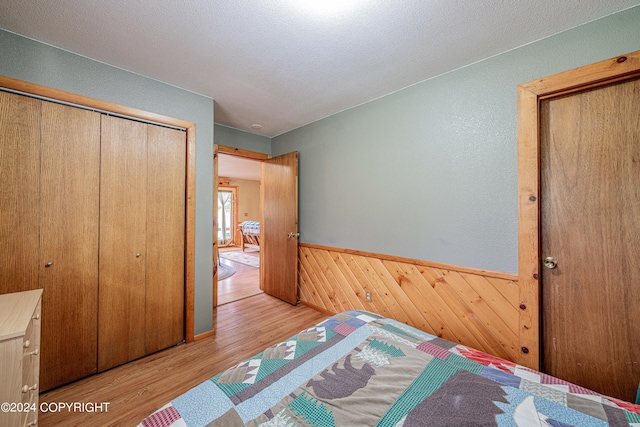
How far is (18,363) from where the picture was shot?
1050mm

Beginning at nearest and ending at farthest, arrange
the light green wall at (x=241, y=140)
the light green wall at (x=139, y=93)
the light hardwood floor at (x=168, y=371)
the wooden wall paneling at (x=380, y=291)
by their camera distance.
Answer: the light hardwood floor at (x=168, y=371) → the light green wall at (x=139, y=93) → the wooden wall paneling at (x=380, y=291) → the light green wall at (x=241, y=140)

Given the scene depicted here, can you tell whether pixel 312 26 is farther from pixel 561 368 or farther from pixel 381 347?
pixel 561 368

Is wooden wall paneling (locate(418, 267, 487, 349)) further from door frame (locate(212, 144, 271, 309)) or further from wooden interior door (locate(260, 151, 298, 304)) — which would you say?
door frame (locate(212, 144, 271, 309))

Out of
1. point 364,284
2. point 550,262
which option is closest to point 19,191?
point 364,284

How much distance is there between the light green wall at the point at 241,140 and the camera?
130 inches

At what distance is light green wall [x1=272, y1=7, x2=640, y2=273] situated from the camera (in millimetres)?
1663

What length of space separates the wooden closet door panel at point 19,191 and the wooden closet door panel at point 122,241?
1.16 ft

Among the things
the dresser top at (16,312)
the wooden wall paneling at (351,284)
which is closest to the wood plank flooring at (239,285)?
→ the wooden wall paneling at (351,284)

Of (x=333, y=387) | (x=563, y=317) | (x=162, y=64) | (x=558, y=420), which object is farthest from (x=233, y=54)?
(x=563, y=317)

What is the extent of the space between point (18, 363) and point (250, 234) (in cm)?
685

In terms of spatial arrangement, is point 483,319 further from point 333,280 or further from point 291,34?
point 291,34

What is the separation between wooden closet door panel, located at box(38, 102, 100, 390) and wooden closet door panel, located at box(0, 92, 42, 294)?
40 millimetres

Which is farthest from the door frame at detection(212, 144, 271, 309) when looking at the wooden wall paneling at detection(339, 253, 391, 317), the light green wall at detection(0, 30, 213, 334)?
the wooden wall paneling at detection(339, 253, 391, 317)

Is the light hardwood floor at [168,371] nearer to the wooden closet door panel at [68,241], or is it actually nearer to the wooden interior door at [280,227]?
the wooden closet door panel at [68,241]
